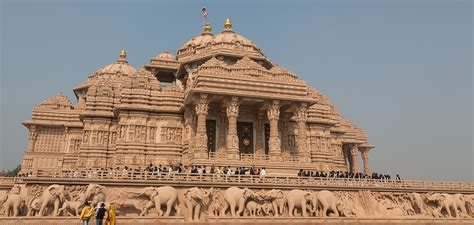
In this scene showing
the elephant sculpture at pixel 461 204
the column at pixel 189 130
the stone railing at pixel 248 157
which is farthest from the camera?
the column at pixel 189 130

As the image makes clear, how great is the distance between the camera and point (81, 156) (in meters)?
31.1

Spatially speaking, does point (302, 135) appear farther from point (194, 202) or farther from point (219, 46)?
point (219, 46)

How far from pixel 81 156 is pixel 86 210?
21.0 m

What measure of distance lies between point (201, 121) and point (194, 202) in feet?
28.3

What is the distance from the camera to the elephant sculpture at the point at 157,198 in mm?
17516

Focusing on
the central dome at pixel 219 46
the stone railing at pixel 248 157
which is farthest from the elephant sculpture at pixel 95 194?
the central dome at pixel 219 46

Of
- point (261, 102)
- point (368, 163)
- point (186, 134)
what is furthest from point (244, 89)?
point (368, 163)

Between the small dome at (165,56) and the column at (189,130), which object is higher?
the small dome at (165,56)

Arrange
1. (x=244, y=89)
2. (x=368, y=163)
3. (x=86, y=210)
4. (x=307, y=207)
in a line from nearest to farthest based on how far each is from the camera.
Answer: (x=86, y=210)
(x=307, y=207)
(x=244, y=89)
(x=368, y=163)

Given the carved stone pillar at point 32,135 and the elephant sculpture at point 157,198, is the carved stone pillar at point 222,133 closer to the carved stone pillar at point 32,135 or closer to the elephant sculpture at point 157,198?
the elephant sculpture at point 157,198

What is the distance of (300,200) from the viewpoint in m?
19.1

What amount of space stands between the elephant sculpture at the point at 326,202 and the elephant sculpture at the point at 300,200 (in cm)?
39

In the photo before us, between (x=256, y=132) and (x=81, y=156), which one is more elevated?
(x=256, y=132)

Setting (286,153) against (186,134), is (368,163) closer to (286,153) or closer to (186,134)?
(286,153)
